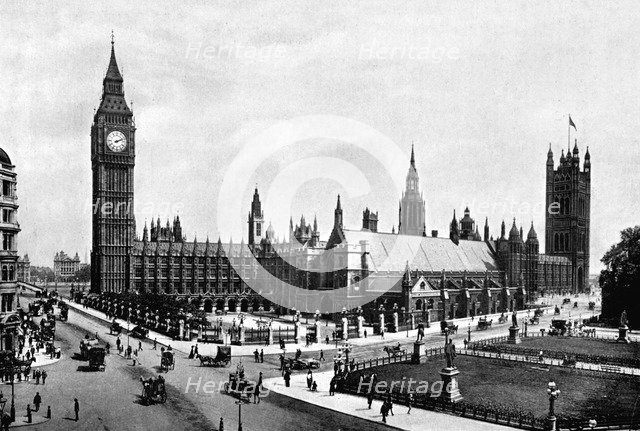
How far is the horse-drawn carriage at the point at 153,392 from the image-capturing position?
33.6 m

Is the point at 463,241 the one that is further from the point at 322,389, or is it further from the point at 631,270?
the point at 322,389

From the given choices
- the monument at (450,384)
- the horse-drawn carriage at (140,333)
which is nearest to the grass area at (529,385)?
the monument at (450,384)

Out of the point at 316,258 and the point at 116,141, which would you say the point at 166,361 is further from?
the point at 116,141

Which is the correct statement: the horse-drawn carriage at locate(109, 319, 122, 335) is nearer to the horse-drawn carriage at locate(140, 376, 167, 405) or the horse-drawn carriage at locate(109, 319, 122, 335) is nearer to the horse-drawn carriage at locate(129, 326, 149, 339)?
the horse-drawn carriage at locate(129, 326, 149, 339)

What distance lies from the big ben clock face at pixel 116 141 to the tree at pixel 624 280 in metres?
89.7

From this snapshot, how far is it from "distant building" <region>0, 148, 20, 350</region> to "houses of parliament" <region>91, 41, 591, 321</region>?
43.3 m

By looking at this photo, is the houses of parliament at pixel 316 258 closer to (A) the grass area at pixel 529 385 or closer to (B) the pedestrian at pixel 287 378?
(A) the grass area at pixel 529 385

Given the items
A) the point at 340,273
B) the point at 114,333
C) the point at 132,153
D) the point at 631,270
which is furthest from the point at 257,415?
the point at 132,153

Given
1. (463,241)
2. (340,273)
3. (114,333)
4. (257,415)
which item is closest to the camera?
(257,415)

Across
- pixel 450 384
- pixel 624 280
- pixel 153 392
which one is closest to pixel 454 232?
pixel 624 280

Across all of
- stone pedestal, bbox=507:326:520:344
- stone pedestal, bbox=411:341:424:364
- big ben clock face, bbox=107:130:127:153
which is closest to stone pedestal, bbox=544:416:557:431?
stone pedestal, bbox=411:341:424:364

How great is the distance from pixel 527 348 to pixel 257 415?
32.0 meters

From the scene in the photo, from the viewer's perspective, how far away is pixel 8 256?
50625 millimetres

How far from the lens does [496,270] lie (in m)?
107
